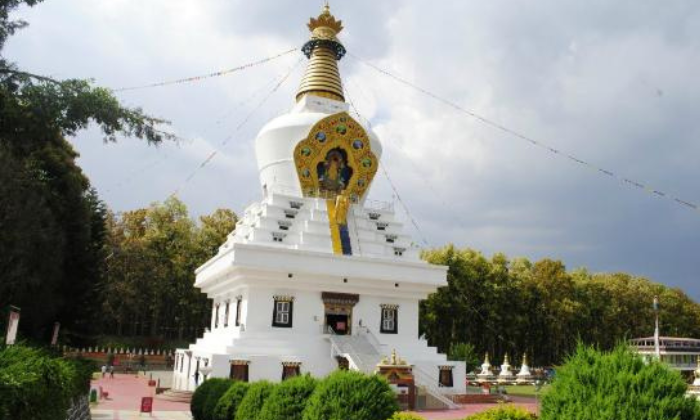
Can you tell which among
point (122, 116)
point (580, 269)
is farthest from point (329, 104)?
point (580, 269)

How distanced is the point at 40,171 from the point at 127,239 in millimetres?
30846

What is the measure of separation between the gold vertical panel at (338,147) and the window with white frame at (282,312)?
640 cm

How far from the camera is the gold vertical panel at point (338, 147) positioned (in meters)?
30.8

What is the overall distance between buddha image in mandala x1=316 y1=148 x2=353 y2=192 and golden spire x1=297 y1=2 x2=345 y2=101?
14.8 feet

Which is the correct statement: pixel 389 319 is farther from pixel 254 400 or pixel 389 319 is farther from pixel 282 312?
pixel 254 400

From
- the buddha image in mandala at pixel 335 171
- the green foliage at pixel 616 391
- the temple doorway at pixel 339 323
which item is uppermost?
the buddha image in mandala at pixel 335 171

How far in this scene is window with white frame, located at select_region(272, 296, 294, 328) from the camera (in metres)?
26.2

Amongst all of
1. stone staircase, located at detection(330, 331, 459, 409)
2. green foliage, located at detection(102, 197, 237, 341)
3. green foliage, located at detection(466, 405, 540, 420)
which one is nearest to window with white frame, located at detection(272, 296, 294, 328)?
stone staircase, located at detection(330, 331, 459, 409)

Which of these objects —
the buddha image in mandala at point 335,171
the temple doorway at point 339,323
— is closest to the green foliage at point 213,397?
the temple doorway at point 339,323

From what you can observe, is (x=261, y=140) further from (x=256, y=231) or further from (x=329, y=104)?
(x=256, y=231)

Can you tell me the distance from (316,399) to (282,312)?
1643 cm

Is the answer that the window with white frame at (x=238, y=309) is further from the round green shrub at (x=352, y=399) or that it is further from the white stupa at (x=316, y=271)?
the round green shrub at (x=352, y=399)

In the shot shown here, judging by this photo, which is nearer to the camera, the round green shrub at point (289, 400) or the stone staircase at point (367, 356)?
the round green shrub at point (289, 400)

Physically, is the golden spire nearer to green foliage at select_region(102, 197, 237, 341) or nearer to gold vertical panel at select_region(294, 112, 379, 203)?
gold vertical panel at select_region(294, 112, 379, 203)
